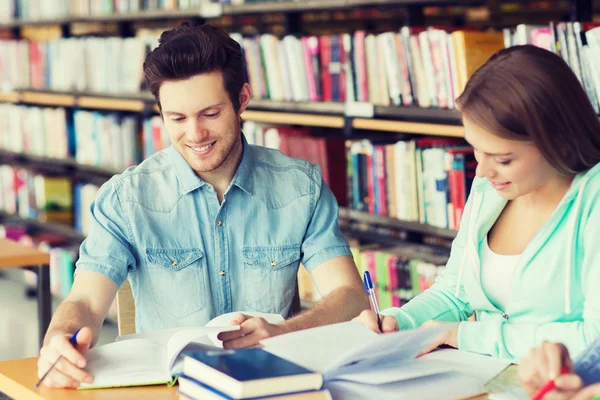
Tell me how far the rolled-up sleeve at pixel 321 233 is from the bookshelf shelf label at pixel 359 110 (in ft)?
3.26

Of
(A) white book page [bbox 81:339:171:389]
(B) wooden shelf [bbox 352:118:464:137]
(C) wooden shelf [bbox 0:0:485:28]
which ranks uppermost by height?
(C) wooden shelf [bbox 0:0:485:28]

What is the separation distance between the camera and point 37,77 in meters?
5.11

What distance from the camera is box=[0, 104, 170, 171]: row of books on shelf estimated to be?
4340mm

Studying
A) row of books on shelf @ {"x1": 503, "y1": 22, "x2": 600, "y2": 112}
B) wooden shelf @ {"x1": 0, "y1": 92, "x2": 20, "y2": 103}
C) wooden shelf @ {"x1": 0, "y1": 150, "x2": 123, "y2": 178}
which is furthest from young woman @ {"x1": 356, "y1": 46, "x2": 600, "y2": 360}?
wooden shelf @ {"x1": 0, "y1": 92, "x2": 20, "y2": 103}

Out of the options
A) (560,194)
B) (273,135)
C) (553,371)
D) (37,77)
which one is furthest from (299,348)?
(37,77)

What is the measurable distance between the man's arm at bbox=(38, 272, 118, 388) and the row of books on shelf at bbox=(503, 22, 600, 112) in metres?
1.37

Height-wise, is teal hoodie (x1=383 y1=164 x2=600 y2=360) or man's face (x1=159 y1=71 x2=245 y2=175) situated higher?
man's face (x1=159 y1=71 x2=245 y2=175)

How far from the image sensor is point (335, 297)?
1.89m

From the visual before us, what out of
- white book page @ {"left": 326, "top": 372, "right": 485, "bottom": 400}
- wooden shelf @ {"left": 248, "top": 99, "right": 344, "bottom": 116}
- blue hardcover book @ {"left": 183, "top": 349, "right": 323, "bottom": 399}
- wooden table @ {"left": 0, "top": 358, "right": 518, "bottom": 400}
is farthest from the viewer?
wooden shelf @ {"left": 248, "top": 99, "right": 344, "bottom": 116}

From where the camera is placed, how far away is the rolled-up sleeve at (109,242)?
73.2 inches

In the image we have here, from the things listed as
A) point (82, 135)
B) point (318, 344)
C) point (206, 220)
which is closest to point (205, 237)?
point (206, 220)

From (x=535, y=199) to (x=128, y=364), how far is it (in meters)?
0.79

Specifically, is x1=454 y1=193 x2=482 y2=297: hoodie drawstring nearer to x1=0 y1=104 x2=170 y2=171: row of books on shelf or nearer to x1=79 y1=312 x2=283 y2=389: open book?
x1=79 y1=312 x2=283 y2=389: open book

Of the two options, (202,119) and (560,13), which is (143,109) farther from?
(202,119)
